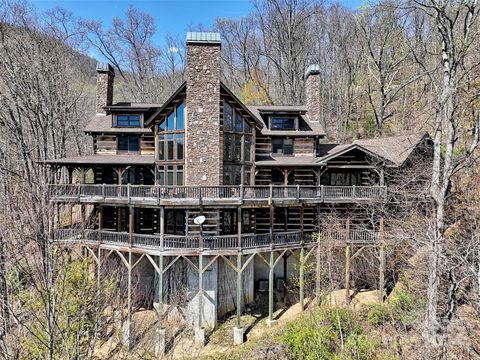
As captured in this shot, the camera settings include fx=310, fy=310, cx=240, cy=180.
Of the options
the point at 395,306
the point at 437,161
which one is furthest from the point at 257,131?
the point at 395,306

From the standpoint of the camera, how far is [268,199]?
60.0 feet

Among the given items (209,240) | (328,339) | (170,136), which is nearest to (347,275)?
(328,339)

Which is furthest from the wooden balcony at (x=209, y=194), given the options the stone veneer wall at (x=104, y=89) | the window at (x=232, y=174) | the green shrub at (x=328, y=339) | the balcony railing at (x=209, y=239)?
the stone veneer wall at (x=104, y=89)

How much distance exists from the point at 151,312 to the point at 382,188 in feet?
54.7

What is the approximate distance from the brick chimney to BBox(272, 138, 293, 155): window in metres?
5.93

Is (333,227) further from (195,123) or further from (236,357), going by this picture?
(195,123)

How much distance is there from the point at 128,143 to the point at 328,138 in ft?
81.2

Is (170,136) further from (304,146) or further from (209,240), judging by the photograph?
(304,146)

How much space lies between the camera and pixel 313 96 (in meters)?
24.5

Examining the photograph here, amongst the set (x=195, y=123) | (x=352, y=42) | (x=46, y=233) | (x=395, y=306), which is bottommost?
(x=395, y=306)

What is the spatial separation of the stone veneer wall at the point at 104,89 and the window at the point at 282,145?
1351 cm

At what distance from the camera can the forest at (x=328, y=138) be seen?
31.2 ft

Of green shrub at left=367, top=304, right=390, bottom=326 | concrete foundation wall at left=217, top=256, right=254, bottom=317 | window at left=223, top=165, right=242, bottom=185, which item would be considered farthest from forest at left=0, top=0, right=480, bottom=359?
window at left=223, top=165, right=242, bottom=185

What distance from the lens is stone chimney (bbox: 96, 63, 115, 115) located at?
947 inches
